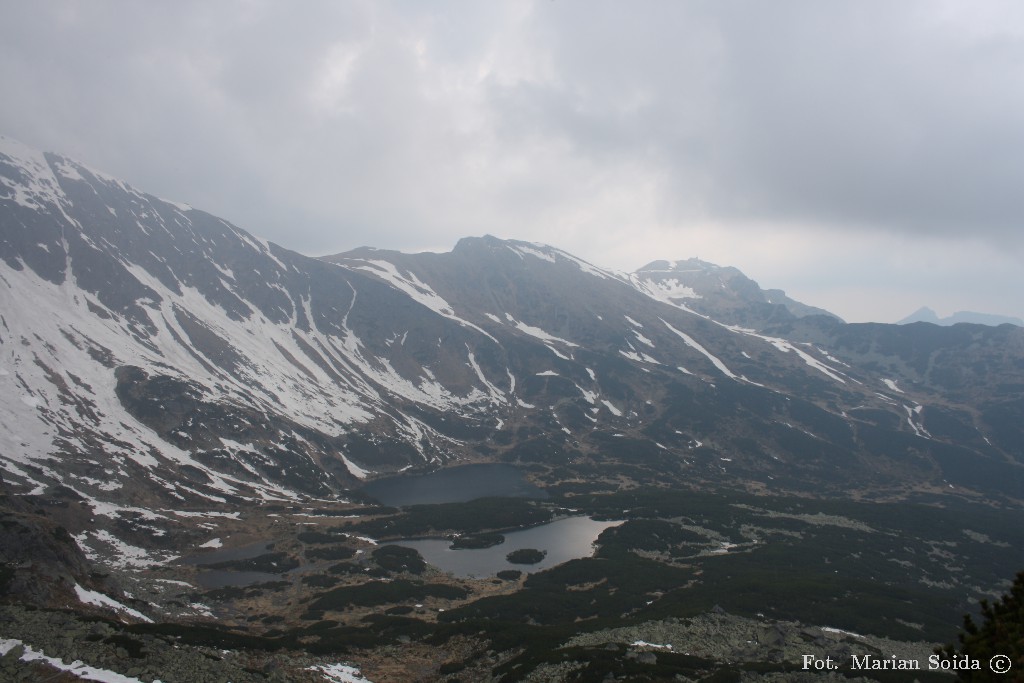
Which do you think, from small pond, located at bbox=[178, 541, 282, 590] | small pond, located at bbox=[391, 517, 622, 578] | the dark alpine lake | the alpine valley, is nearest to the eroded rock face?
the alpine valley

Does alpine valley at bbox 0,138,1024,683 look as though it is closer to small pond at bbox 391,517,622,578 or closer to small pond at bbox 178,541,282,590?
small pond at bbox 178,541,282,590

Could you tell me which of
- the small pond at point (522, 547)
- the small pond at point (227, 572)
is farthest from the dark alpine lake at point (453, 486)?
the small pond at point (227, 572)

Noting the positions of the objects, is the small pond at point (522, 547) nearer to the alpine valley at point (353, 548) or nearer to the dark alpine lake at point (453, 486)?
the alpine valley at point (353, 548)

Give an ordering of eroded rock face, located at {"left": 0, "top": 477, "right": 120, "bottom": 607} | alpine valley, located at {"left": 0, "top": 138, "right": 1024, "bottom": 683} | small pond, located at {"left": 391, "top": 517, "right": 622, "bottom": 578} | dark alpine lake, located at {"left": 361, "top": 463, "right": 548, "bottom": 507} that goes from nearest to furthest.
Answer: alpine valley, located at {"left": 0, "top": 138, "right": 1024, "bottom": 683} → eroded rock face, located at {"left": 0, "top": 477, "right": 120, "bottom": 607} → small pond, located at {"left": 391, "top": 517, "right": 622, "bottom": 578} → dark alpine lake, located at {"left": 361, "top": 463, "right": 548, "bottom": 507}

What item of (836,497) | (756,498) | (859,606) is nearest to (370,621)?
(859,606)

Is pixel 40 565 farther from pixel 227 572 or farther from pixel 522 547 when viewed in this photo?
pixel 522 547

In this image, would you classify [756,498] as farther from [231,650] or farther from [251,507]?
[231,650]
